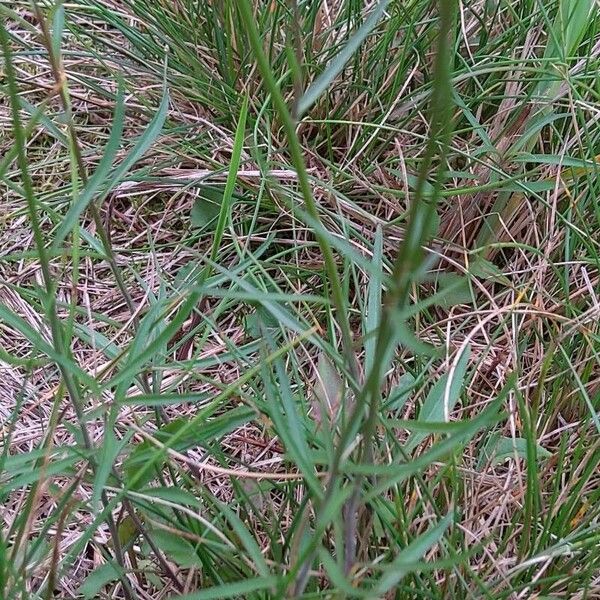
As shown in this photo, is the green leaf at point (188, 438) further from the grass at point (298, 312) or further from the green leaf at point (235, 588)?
the green leaf at point (235, 588)

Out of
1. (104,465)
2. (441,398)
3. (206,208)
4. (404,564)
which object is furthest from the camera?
(206,208)

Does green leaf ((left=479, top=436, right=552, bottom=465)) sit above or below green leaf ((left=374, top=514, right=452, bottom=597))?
below

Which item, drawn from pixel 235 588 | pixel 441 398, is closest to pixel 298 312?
pixel 441 398

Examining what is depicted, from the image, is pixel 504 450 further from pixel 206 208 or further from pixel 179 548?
pixel 206 208

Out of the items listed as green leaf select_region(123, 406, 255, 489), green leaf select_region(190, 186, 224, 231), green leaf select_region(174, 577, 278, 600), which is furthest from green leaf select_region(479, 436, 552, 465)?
green leaf select_region(190, 186, 224, 231)

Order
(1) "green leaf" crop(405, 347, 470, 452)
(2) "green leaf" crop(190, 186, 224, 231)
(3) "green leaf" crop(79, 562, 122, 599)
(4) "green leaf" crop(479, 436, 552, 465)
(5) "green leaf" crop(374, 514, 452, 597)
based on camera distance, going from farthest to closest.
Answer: (2) "green leaf" crop(190, 186, 224, 231) → (4) "green leaf" crop(479, 436, 552, 465) → (1) "green leaf" crop(405, 347, 470, 452) → (3) "green leaf" crop(79, 562, 122, 599) → (5) "green leaf" crop(374, 514, 452, 597)

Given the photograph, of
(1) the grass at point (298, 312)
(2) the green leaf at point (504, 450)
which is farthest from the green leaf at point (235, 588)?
(2) the green leaf at point (504, 450)

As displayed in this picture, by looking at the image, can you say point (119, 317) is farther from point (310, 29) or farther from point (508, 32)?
point (508, 32)

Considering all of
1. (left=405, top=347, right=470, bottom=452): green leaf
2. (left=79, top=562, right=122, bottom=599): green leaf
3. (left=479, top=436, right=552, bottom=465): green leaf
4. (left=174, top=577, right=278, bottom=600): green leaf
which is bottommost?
(left=479, top=436, right=552, bottom=465): green leaf

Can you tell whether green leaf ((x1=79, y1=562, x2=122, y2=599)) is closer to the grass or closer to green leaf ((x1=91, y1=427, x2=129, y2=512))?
the grass
